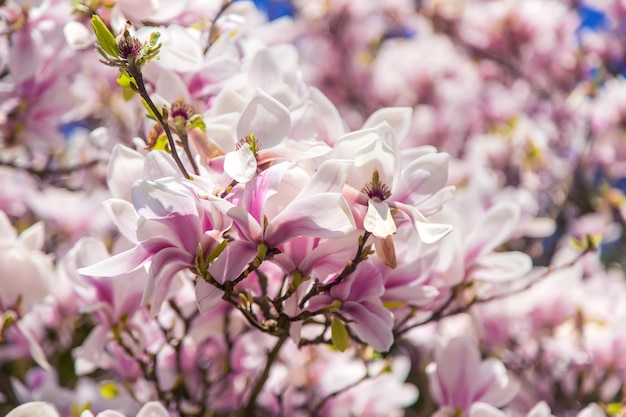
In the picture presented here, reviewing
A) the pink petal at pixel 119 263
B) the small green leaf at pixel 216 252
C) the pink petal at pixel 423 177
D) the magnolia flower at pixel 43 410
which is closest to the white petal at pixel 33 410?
the magnolia flower at pixel 43 410

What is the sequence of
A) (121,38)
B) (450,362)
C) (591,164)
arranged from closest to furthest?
(121,38) → (450,362) → (591,164)

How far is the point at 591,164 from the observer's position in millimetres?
3072

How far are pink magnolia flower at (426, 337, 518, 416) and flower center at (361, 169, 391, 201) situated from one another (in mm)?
461

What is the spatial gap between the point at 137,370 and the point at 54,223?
85 cm

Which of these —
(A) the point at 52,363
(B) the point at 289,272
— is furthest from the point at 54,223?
(B) the point at 289,272

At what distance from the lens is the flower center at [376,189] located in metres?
0.89

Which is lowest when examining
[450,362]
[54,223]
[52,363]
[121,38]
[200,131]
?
[52,363]

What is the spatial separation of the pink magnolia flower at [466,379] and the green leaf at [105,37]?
29.6 inches

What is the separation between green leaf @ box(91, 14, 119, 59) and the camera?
0.83 meters

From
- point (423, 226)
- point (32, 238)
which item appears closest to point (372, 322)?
point (423, 226)

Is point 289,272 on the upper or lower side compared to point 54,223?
upper

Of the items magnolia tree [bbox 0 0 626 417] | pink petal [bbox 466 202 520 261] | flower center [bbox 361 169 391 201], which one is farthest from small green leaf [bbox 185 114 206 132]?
pink petal [bbox 466 202 520 261]

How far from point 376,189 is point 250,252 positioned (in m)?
0.17

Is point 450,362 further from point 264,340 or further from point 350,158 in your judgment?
point 350,158
